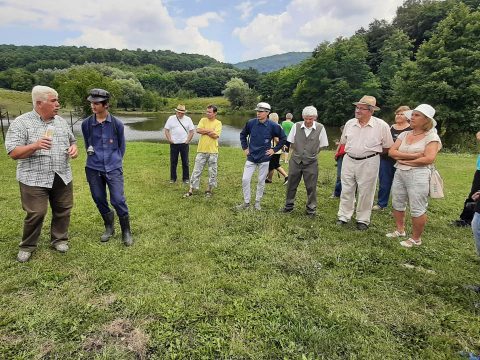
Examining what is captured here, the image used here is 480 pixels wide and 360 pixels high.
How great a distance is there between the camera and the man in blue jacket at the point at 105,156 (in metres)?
4.84

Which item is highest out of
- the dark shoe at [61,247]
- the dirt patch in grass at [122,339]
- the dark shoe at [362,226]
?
the dark shoe at [362,226]

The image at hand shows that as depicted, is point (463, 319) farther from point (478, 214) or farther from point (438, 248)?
point (438, 248)

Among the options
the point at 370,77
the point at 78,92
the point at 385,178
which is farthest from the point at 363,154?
the point at 370,77

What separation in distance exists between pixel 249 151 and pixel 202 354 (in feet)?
14.8

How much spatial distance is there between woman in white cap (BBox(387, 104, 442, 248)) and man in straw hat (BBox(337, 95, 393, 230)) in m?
0.41

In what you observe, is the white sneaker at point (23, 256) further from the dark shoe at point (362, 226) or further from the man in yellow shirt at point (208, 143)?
the dark shoe at point (362, 226)

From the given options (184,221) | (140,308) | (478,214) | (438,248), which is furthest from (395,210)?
(140,308)

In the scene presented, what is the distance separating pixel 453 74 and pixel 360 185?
28.3 m

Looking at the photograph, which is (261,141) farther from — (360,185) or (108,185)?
(108,185)

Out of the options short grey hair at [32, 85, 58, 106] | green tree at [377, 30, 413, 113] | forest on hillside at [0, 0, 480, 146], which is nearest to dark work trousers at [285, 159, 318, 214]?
short grey hair at [32, 85, 58, 106]

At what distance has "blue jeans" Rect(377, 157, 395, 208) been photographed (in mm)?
7046

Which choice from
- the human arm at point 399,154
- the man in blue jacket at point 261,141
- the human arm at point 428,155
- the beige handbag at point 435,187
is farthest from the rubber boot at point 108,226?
the beige handbag at point 435,187

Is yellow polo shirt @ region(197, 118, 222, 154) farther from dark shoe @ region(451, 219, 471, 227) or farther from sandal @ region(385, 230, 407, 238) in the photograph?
dark shoe @ region(451, 219, 471, 227)

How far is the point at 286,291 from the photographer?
378cm
